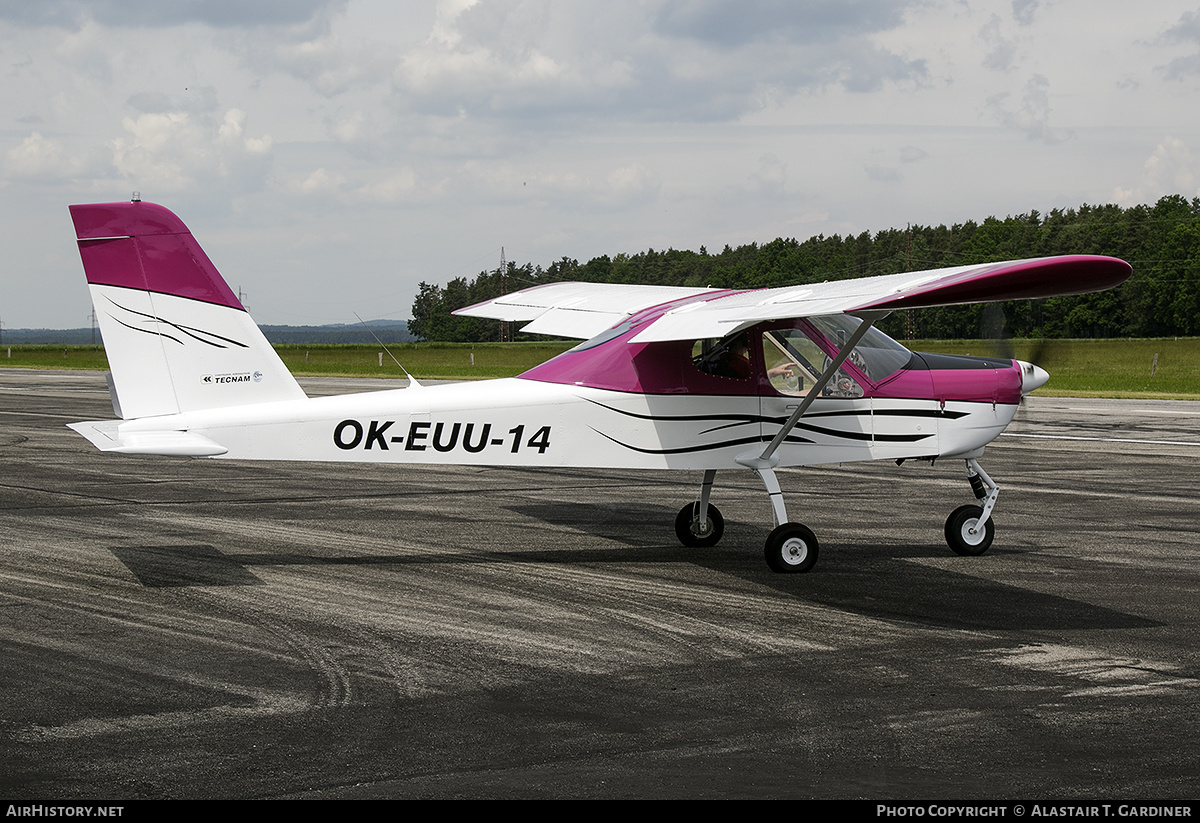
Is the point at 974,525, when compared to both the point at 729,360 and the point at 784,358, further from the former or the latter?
the point at 729,360

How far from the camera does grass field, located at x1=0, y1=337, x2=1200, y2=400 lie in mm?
45781

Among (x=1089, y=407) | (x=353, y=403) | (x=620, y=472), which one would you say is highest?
(x=353, y=403)

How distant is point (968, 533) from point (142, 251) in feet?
27.2

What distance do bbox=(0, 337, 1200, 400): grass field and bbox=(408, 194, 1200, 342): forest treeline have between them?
5531 mm

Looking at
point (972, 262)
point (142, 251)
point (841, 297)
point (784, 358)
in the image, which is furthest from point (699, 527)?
point (972, 262)

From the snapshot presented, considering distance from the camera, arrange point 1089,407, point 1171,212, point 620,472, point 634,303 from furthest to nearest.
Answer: point 1171,212
point 1089,407
point 620,472
point 634,303

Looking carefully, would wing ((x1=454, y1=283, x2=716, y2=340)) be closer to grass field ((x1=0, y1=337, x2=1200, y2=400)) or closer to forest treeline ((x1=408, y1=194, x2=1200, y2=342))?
grass field ((x1=0, y1=337, x2=1200, y2=400))

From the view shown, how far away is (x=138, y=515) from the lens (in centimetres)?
1419

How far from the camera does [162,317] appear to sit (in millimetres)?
9883

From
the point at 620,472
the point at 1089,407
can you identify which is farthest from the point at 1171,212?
the point at 620,472

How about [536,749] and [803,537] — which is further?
[803,537]

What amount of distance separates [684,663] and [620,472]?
11.6m

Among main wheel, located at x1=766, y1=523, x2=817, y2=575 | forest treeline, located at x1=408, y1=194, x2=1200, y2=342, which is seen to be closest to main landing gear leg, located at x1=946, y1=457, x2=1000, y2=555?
main wheel, located at x1=766, y1=523, x2=817, y2=575
